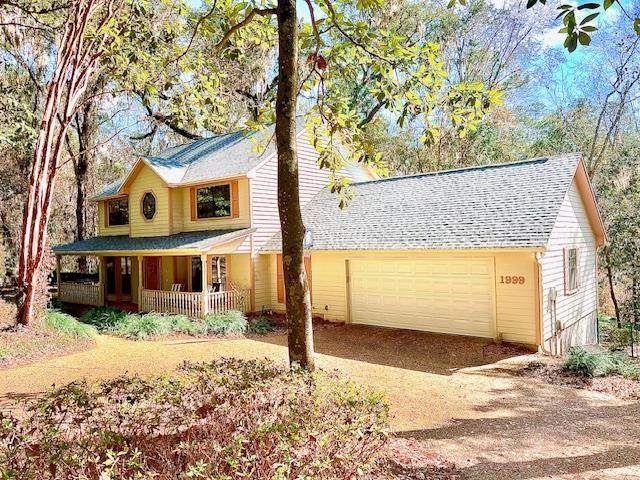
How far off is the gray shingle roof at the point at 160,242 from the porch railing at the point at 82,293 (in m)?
1.55

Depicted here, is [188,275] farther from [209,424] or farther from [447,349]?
[209,424]

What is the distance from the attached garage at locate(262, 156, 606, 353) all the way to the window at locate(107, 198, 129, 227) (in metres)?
8.64

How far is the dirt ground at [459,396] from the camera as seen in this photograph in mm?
5227

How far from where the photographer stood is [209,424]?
345 centimetres

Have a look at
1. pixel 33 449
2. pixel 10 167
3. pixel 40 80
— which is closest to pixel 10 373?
pixel 33 449

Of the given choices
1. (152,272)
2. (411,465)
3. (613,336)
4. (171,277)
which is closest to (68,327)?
(171,277)

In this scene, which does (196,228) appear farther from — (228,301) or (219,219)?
(228,301)

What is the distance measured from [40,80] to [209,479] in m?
23.8

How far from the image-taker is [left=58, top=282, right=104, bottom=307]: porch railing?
755 inches

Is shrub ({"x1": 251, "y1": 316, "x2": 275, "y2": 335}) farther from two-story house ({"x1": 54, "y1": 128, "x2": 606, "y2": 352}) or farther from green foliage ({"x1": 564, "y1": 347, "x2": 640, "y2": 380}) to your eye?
green foliage ({"x1": 564, "y1": 347, "x2": 640, "y2": 380})

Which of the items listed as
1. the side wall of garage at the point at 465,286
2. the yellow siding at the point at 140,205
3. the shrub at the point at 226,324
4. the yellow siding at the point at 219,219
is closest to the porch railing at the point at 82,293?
the yellow siding at the point at 140,205

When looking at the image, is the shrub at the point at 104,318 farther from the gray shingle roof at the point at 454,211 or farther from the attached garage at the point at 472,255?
the gray shingle roof at the point at 454,211

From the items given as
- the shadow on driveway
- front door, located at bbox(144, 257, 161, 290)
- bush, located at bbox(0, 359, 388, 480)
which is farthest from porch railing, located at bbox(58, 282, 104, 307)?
bush, located at bbox(0, 359, 388, 480)

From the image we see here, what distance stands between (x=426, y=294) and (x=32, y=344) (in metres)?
10.2
